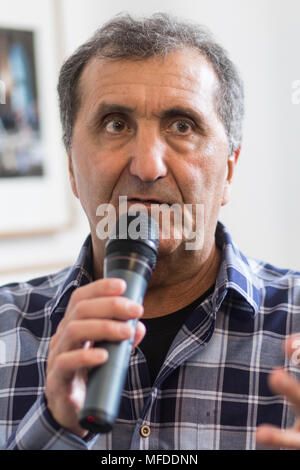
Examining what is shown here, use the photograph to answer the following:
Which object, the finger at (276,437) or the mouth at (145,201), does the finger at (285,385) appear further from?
the mouth at (145,201)

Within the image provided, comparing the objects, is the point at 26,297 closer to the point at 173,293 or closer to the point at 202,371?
the point at 173,293

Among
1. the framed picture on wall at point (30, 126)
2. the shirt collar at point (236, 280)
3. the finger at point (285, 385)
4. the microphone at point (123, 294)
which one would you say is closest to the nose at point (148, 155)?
the microphone at point (123, 294)

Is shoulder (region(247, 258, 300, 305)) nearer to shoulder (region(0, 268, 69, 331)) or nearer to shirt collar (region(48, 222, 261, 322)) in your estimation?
shirt collar (region(48, 222, 261, 322))

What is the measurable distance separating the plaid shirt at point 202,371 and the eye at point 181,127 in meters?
0.26

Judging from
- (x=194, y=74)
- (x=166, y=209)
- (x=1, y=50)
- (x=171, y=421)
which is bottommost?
(x=171, y=421)

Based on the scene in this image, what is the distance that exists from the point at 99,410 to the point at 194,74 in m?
0.73

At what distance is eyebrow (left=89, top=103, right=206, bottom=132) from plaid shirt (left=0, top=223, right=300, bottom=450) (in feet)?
0.90

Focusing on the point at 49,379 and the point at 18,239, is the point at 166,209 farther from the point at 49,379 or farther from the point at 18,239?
the point at 18,239

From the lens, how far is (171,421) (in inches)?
38.3

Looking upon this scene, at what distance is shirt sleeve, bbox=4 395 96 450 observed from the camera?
0.77 meters

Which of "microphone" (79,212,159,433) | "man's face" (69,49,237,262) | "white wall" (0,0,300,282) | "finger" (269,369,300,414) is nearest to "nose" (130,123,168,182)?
"man's face" (69,49,237,262)

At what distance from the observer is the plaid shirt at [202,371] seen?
959 mm

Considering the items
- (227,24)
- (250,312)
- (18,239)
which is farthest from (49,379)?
(227,24)

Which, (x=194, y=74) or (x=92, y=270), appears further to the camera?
(x=92, y=270)
